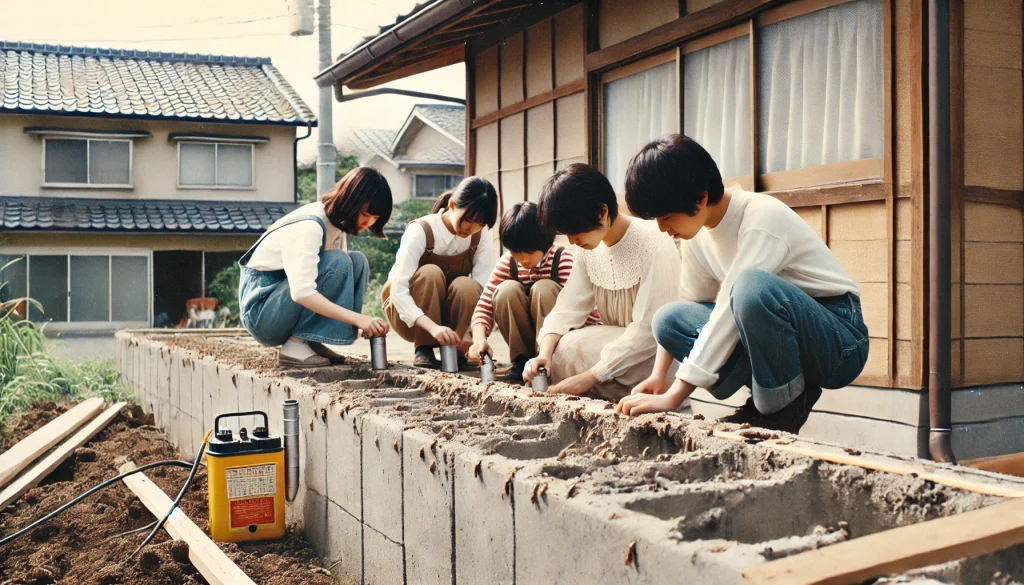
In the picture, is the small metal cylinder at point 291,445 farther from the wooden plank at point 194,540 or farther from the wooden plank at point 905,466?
the wooden plank at point 905,466

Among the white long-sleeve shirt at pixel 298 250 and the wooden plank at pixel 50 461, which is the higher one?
the white long-sleeve shirt at pixel 298 250

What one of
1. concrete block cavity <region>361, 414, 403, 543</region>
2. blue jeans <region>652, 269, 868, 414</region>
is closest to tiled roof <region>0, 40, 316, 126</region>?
concrete block cavity <region>361, 414, 403, 543</region>

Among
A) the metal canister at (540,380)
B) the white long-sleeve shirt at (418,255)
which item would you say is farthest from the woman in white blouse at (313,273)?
the metal canister at (540,380)

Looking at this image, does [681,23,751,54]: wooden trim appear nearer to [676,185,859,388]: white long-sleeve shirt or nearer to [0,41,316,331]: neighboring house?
[676,185,859,388]: white long-sleeve shirt

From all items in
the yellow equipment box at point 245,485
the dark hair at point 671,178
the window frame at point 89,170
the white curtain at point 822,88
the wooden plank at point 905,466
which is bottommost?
the yellow equipment box at point 245,485

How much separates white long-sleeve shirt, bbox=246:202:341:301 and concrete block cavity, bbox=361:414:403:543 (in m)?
→ 1.27

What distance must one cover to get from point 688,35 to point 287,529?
3605 millimetres

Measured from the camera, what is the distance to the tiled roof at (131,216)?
51.6 ft

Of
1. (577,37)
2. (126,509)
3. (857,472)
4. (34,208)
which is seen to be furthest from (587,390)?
(34,208)

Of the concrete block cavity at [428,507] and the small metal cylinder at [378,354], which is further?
the small metal cylinder at [378,354]

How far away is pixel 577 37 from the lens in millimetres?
6488

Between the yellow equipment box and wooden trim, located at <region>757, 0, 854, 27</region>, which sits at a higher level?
wooden trim, located at <region>757, 0, 854, 27</region>

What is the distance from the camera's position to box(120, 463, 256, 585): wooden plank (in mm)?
2670

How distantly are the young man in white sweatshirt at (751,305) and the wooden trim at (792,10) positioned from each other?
6.41 feet
